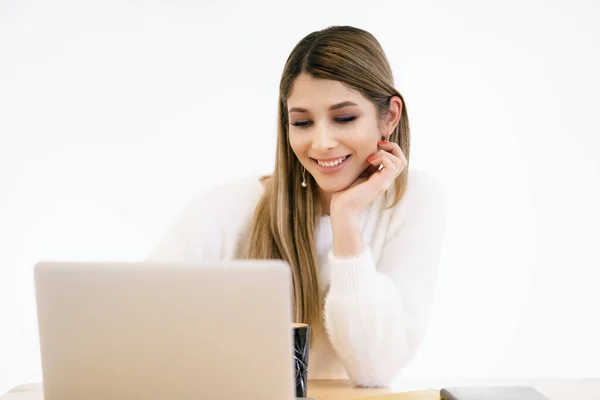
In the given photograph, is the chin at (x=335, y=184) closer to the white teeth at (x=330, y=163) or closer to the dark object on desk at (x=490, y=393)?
the white teeth at (x=330, y=163)

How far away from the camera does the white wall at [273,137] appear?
12.1ft

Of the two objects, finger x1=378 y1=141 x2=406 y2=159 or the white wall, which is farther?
the white wall

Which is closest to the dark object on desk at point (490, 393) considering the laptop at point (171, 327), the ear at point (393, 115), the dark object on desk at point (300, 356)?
the dark object on desk at point (300, 356)

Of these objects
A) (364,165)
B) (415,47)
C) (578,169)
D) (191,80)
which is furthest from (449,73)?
(364,165)

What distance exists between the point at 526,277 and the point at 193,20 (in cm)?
214

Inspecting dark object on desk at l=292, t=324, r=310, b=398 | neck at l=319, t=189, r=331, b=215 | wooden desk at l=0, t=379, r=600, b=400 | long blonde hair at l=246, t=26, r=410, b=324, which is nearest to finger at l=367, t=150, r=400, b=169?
long blonde hair at l=246, t=26, r=410, b=324

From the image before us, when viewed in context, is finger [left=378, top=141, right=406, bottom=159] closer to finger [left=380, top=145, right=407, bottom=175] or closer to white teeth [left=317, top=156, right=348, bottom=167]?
finger [left=380, top=145, right=407, bottom=175]

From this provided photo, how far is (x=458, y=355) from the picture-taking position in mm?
3748

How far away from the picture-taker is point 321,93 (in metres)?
2.02

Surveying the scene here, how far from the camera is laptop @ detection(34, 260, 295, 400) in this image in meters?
1.03

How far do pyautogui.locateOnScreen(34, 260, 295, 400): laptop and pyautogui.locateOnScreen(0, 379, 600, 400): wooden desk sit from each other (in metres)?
0.42

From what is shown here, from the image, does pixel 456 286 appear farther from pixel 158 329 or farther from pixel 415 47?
pixel 158 329

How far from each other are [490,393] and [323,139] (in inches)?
36.0

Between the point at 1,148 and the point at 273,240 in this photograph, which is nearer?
the point at 273,240
